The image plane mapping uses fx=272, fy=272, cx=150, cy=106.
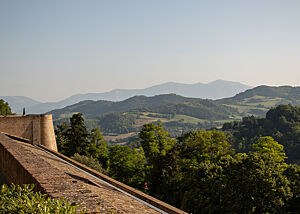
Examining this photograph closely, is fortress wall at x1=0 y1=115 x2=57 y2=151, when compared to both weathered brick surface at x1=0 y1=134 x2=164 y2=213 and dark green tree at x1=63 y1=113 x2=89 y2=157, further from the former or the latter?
dark green tree at x1=63 y1=113 x2=89 y2=157

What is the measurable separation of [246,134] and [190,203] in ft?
391

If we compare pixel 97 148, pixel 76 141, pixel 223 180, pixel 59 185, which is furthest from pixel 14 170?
pixel 97 148

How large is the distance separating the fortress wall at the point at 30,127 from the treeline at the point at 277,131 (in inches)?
3595

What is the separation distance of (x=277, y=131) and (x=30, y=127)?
12037cm

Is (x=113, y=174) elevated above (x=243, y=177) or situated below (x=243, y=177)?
below

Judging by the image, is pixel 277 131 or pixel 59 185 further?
pixel 277 131

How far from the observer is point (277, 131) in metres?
126

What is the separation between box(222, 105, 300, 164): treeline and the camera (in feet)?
358

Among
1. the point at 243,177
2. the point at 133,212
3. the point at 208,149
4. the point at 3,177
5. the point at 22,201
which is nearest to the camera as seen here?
the point at 22,201

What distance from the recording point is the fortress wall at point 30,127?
28.7 meters

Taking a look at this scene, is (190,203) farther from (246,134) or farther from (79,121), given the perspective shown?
(246,134)

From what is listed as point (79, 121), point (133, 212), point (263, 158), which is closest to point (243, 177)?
point (263, 158)

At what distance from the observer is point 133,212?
30.8 ft

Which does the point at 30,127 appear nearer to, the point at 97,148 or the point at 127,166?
the point at 127,166
